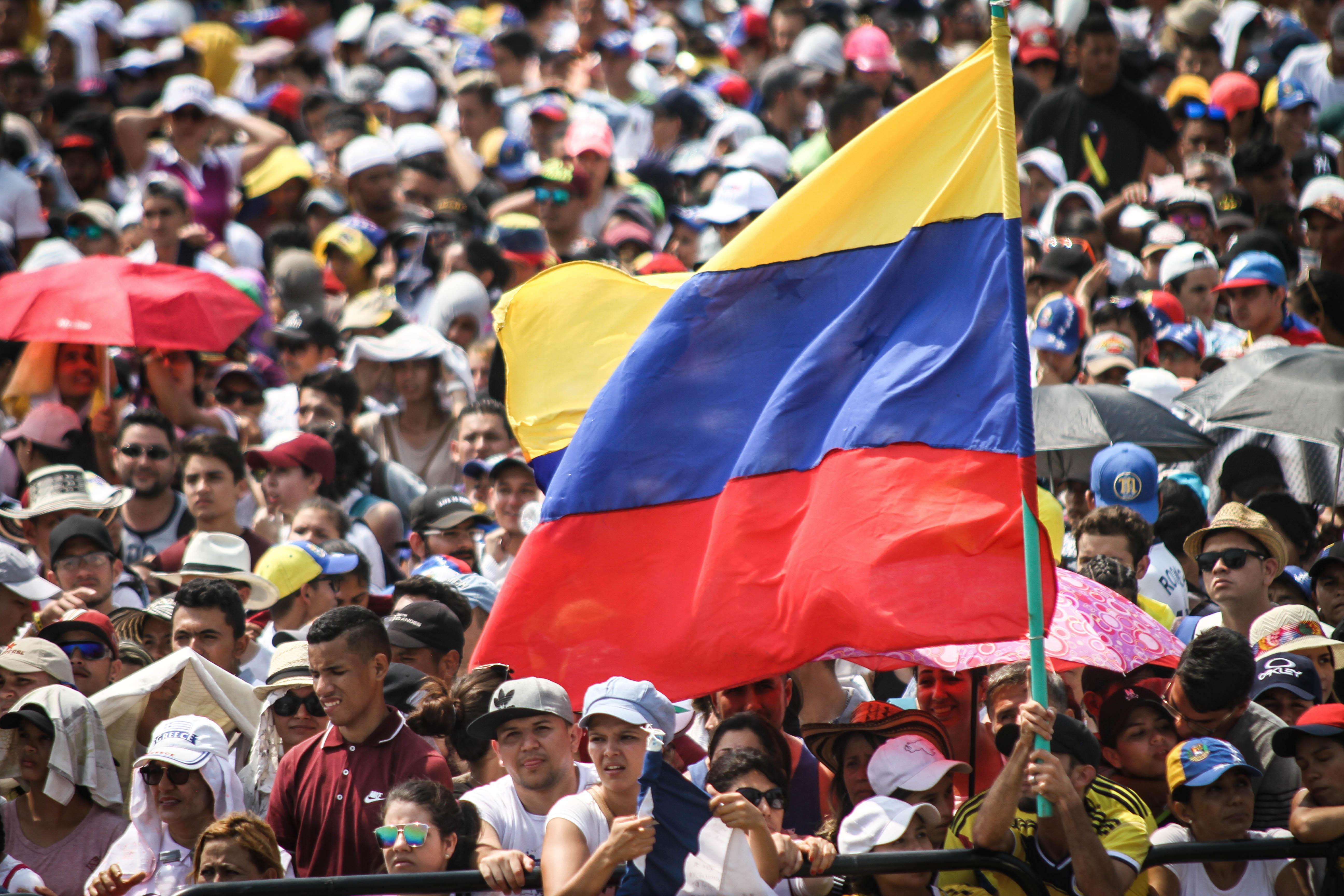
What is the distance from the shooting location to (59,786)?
20.9 ft

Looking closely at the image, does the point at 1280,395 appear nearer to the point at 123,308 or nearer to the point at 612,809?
the point at 612,809

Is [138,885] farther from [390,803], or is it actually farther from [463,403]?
[463,403]

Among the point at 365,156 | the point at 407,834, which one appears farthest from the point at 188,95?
the point at 407,834

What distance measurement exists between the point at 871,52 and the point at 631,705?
1044 cm

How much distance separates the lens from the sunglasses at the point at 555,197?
41.4 feet

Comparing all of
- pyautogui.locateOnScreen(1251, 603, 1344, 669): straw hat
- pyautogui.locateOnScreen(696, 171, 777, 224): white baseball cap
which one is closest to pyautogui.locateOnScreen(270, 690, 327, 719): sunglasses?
pyautogui.locateOnScreen(1251, 603, 1344, 669): straw hat

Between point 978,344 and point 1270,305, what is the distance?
18.3 feet

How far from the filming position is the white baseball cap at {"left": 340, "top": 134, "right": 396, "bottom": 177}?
13.6m

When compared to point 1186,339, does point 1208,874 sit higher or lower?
higher

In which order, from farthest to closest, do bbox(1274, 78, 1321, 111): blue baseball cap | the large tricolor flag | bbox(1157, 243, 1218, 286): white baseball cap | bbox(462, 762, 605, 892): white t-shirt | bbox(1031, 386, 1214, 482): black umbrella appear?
1. bbox(1274, 78, 1321, 111): blue baseball cap
2. bbox(1157, 243, 1218, 286): white baseball cap
3. bbox(1031, 386, 1214, 482): black umbrella
4. bbox(462, 762, 605, 892): white t-shirt
5. the large tricolor flag

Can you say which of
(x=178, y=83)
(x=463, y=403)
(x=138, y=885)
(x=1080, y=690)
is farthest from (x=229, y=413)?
(x=1080, y=690)

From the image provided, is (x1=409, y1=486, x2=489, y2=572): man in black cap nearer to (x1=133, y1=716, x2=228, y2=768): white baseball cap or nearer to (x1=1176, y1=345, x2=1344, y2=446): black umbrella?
(x1=133, y1=716, x2=228, y2=768): white baseball cap

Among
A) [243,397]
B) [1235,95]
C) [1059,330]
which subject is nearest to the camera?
[1059,330]

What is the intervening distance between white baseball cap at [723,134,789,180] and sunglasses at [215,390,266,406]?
4.01m
